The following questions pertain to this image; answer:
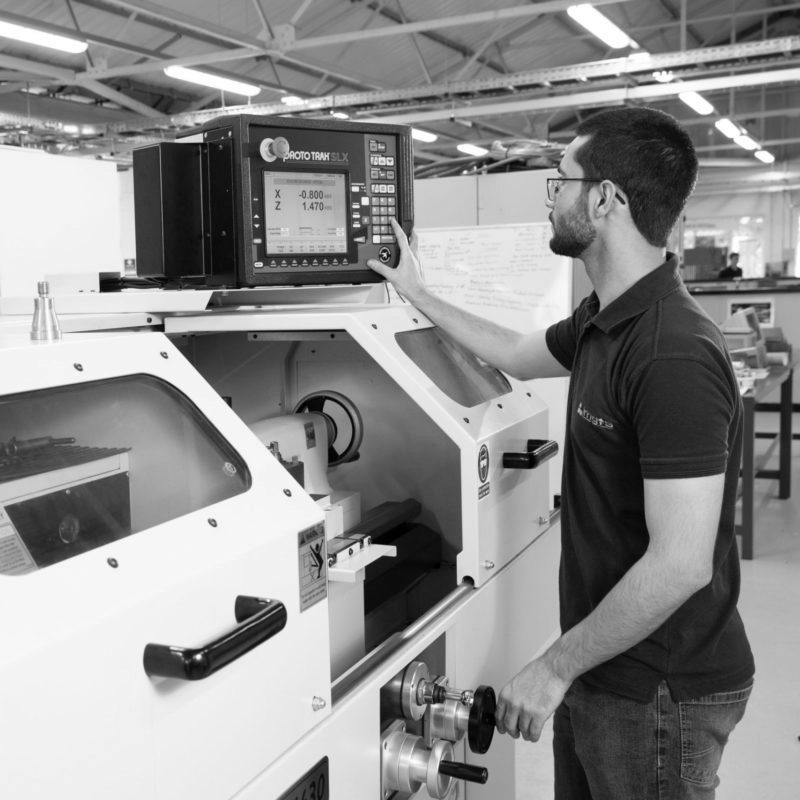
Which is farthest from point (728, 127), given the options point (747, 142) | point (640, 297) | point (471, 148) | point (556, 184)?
point (640, 297)

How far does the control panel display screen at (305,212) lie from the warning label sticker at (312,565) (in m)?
0.56

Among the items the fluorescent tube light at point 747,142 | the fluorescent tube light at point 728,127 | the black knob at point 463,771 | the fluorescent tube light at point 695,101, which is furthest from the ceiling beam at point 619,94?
the black knob at point 463,771

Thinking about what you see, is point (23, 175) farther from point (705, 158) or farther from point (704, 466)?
point (705, 158)

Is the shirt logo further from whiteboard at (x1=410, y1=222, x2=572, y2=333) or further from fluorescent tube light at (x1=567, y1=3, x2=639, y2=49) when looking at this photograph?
fluorescent tube light at (x1=567, y1=3, x2=639, y2=49)

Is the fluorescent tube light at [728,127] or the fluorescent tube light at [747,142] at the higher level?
the fluorescent tube light at [747,142]

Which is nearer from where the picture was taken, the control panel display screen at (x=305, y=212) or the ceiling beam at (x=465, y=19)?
the control panel display screen at (x=305, y=212)

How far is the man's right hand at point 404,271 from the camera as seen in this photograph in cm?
154

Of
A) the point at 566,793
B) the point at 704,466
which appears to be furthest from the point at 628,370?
the point at 566,793

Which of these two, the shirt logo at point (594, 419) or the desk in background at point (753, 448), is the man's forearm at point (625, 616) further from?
the desk in background at point (753, 448)

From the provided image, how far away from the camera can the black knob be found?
114cm

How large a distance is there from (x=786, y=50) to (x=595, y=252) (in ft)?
20.6

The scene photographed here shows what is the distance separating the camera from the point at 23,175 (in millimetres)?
2281

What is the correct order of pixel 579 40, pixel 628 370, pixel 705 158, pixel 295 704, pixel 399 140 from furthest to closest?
pixel 705 158 → pixel 579 40 → pixel 399 140 → pixel 628 370 → pixel 295 704

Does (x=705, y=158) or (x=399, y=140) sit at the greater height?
(x=705, y=158)
